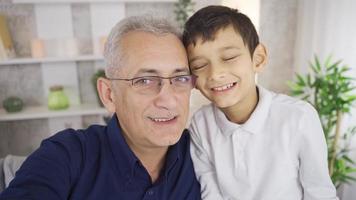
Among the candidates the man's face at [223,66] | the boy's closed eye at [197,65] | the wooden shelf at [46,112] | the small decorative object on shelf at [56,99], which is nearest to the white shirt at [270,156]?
the man's face at [223,66]

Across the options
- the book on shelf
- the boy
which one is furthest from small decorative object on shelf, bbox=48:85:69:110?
the boy

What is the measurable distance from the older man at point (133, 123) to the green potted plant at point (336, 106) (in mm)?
1408

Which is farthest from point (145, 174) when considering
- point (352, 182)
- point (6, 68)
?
point (6, 68)

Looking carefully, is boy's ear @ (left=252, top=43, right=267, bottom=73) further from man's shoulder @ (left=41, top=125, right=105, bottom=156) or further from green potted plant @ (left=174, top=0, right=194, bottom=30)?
green potted plant @ (left=174, top=0, right=194, bottom=30)

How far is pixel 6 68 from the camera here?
103 inches

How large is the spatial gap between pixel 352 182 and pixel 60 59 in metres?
2.50

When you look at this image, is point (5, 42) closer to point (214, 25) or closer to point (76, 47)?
point (76, 47)

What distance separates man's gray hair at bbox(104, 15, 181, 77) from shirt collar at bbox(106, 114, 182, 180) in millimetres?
238

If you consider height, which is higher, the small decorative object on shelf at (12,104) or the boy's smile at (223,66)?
the boy's smile at (223,66)

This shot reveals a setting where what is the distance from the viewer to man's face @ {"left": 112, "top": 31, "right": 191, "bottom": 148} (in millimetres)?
1003

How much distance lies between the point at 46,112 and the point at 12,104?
0.29 m

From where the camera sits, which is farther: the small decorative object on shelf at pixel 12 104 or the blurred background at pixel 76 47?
the small decorative object on shelf at pixel 12 104

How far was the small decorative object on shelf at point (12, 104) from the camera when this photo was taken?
2486 millimetres

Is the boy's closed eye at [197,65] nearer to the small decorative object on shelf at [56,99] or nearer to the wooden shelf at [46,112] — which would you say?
the wooden shelf at [46,112]
